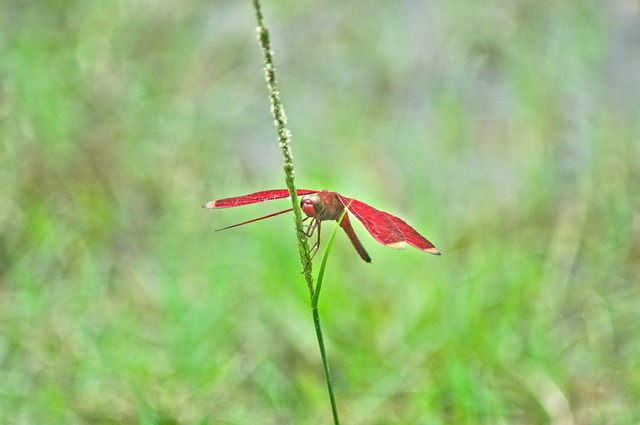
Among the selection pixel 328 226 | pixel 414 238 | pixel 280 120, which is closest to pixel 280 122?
pixel 280 120

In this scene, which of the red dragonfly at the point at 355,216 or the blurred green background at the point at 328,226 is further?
the blurred green background at the point at 328,226

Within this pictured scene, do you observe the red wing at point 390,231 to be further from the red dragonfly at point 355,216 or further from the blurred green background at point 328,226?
the blurred green background at point 328,226


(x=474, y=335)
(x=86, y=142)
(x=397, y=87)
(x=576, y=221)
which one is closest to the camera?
(x=474, y=335)

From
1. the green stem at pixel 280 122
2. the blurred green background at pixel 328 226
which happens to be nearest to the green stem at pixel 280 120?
the green stem at pixel 280 122

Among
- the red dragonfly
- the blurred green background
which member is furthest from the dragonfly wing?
the blurred green background

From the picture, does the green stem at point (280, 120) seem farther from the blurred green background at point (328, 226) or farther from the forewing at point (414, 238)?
the blurred green background at point (328, 226)

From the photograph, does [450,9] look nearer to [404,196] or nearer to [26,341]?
[404,196]

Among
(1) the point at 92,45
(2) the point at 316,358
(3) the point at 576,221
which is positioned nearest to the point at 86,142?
(1) the point at 92,45

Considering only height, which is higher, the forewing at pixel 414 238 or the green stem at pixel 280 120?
the green stem at pixel 280 120
